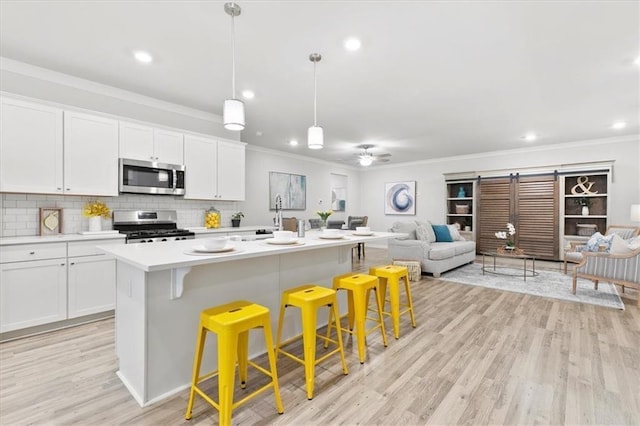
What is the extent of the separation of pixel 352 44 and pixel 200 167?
2846mm

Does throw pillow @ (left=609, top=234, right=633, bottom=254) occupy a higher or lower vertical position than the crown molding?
lower

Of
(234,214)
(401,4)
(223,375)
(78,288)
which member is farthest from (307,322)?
(234,214)

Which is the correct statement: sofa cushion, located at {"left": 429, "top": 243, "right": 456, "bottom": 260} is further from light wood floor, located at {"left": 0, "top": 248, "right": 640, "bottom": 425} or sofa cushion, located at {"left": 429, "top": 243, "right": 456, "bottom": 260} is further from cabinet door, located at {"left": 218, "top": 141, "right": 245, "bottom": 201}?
cabinet door, located at {"left": 218, "top": 141, "right": 245, "bottom": 201}

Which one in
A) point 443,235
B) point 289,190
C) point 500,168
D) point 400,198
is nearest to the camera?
point 443,235

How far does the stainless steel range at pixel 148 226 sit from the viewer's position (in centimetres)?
353

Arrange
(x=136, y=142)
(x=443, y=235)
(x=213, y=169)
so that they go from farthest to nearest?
(x=443, y=235)
(x=213, y=169)
(x=136, y=142)

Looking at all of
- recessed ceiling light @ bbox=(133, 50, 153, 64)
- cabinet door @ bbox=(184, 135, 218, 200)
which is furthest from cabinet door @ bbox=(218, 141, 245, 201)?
recessed ceiling light @ bbox=(133, 50, 153, 64)

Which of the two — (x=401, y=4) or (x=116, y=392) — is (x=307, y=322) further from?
(x=401, y=4)

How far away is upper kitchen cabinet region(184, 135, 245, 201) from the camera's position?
431 centimetres

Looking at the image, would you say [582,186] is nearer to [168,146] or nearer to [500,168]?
[500,168]

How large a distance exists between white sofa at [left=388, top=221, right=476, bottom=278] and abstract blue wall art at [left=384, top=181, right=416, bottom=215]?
110 inches

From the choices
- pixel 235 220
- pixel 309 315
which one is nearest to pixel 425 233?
pixel 235 220

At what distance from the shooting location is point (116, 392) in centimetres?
192

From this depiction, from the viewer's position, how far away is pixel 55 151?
3.16m
